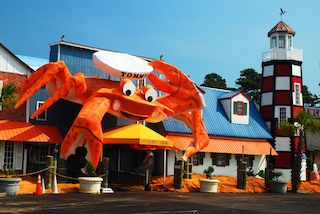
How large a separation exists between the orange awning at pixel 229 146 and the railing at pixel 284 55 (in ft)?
24.2

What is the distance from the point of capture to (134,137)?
20.6 meters

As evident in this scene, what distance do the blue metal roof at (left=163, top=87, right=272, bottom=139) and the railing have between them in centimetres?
458

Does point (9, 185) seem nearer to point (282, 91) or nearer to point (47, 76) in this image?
point (47, 76)

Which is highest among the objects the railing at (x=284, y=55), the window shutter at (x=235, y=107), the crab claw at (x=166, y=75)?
the railing at (x=284, y=55)

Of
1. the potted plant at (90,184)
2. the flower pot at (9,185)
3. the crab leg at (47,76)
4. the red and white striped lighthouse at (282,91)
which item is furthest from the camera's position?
the red and white striped lighthouse at (282,91)

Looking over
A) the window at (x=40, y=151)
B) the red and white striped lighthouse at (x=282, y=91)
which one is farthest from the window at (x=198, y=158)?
the window at (x=40, y=151)

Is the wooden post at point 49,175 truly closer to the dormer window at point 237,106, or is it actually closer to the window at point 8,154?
the window at point 8,154

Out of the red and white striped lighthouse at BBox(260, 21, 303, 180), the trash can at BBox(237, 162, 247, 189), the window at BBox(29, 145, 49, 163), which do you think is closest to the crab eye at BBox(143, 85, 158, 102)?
the window at BBox(29, 145, 49, 163)

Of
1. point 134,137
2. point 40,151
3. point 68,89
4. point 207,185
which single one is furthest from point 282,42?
point 40,151

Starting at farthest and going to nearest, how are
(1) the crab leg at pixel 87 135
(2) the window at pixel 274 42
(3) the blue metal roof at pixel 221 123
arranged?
(2) the window at pixel 274 42
(3) the blue metal roof at pixel 221 123
(1) the crab leg at pixel 87 135

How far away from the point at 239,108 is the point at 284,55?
6.25m

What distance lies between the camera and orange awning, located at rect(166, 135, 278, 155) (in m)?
26.3

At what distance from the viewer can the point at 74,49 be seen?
2506 centimetres

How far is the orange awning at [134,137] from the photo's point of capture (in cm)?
2049
